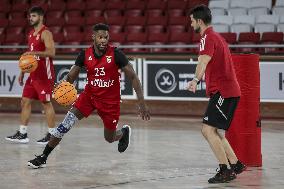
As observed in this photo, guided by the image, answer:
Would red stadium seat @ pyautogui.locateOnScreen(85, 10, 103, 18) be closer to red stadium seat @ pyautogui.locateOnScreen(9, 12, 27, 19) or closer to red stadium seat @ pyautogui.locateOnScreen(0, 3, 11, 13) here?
red stadium seat @ pyautogui.locateOnScreen(9, 12, 27, 19)

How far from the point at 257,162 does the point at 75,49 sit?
1035cm

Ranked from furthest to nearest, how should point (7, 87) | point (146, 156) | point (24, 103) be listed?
point (7, 87) → point (24, 103) → point (146, 156)

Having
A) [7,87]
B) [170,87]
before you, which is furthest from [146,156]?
[7,87]

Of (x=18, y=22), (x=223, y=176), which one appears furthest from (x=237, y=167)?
(x=18, y=22)

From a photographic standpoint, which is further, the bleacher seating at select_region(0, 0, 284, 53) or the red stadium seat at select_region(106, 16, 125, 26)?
the red stadium seat at select_region(106, 16, 125, 26)

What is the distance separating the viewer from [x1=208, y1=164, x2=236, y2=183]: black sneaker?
847cm

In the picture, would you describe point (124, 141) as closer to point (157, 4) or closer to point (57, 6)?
point (157, 4)

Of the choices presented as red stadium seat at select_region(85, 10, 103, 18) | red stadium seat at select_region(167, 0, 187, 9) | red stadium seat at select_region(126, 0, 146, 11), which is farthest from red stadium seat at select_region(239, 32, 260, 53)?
red stadium seat at select_region(85, 10, 103, 18)

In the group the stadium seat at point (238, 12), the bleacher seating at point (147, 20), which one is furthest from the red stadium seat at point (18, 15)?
the stadium seat at point (238, 12)

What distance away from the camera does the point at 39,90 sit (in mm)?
12266

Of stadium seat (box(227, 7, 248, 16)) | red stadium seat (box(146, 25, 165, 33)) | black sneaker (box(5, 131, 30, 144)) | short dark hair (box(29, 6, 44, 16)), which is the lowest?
black sneaker (box(5, 131, 30, 144))

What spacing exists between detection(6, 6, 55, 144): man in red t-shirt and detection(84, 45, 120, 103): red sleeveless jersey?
264 centimetres

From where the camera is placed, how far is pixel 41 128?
15039 mm

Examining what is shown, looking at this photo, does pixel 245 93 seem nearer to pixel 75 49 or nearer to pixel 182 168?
pixel 182 168
